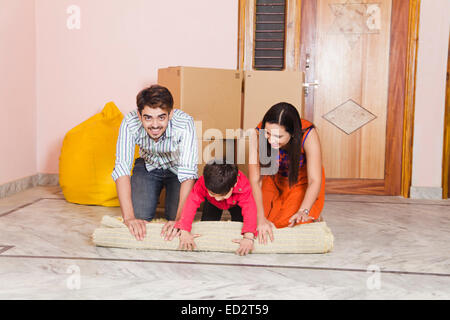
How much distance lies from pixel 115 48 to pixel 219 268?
2.35 m

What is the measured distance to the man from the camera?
1.92m

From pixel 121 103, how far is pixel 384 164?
2.04 m

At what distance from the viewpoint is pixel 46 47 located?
3.60 meters

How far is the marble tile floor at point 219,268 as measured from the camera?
4.88 feet

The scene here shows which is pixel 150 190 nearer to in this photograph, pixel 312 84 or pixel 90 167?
pixel 90 167

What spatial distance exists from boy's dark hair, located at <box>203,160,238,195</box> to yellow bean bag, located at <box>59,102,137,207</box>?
1.33 m

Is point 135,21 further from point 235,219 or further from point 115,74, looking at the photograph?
point 235,219

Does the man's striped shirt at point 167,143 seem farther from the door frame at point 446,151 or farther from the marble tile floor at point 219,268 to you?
the door frame at point 446,151

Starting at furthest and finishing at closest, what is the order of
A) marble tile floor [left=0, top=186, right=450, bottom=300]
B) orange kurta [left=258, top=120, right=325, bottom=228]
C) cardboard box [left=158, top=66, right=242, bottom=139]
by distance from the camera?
cardboard box [left=158, top=66, right=242, bottom=139] < orange kurta [left=258, top=120, right=325, bottom=228] < marble tile floor [left=0, top=186, right=450, bottom=300]

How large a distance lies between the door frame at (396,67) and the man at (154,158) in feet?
4.73

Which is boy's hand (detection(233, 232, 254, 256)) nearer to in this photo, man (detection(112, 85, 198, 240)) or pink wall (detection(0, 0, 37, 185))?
man (detection(112, 85, 198, 240))

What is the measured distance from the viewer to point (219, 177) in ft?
5.73

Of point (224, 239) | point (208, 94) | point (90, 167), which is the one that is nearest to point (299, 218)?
point (224, 239)

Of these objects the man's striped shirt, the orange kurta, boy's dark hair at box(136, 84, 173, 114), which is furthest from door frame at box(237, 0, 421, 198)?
boy's dark hair at box(136, 84, 173, 114)
